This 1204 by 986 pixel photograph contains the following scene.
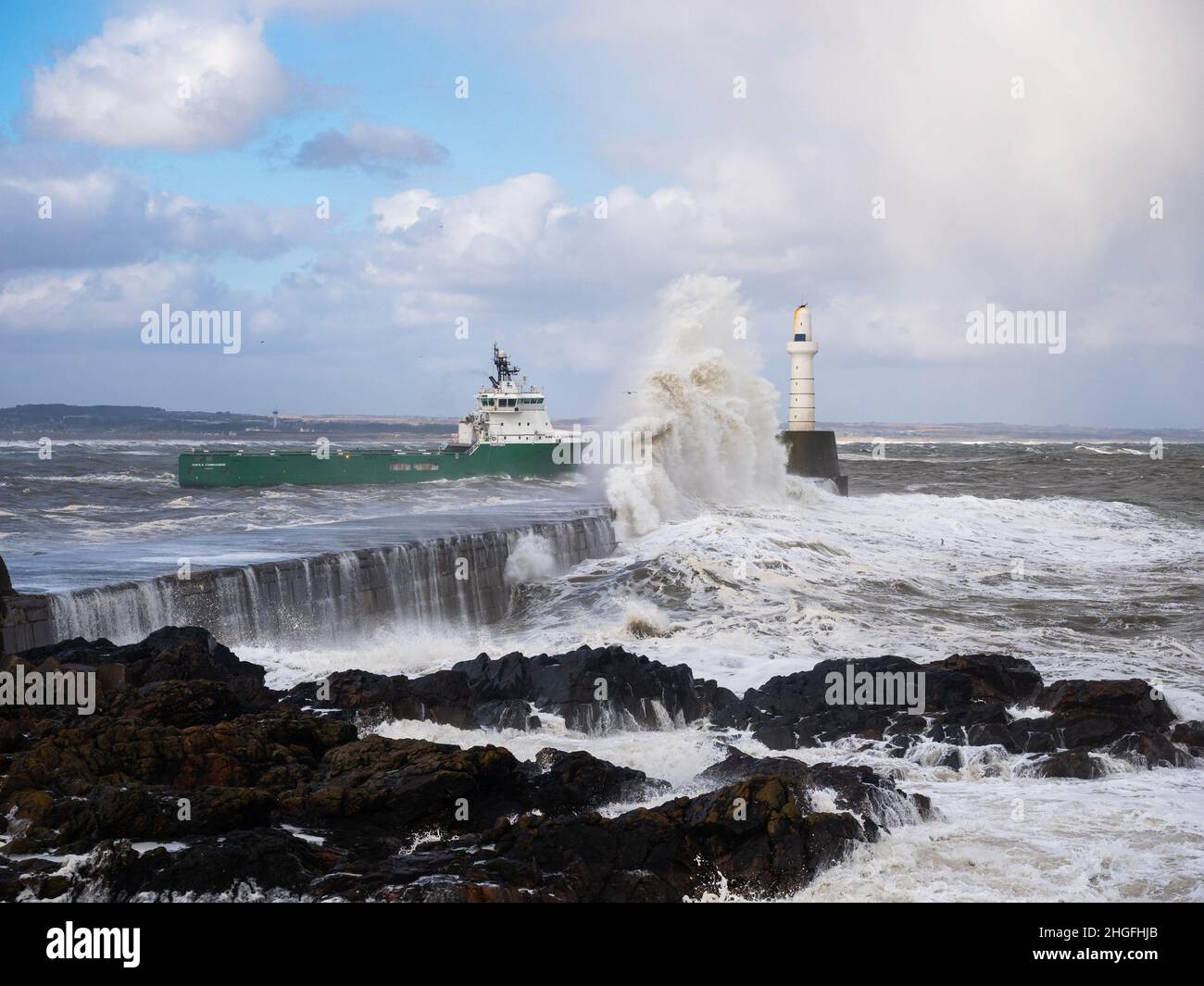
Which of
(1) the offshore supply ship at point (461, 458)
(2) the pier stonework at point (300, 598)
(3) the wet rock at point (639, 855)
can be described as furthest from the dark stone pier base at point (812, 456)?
(3) the wet rock at point (639, 855)

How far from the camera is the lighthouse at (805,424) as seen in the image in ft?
120

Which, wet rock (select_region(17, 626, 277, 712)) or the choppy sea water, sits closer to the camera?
the choppy sea water

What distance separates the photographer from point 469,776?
686cm

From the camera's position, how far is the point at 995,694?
9.84m

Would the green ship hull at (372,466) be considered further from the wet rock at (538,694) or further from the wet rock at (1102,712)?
the wet rock at (1102,712)

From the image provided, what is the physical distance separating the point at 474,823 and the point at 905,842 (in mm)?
2565

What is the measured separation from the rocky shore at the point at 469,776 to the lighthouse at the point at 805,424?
26.6 m

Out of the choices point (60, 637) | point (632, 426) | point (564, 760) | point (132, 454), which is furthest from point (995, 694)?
point (132, 454)

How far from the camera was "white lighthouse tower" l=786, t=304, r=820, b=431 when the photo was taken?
120 ft

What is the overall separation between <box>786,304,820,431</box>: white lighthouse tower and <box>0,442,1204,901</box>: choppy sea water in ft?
12.6

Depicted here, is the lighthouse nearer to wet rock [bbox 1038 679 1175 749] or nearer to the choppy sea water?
the choppy sea water

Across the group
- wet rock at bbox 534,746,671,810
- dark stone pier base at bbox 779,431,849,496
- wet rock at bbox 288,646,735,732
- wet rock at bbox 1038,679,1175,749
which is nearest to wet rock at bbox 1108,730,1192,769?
wet rock at bbox 1038,679,1175,749

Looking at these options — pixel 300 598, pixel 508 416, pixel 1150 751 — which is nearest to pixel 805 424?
pixel 508 416
